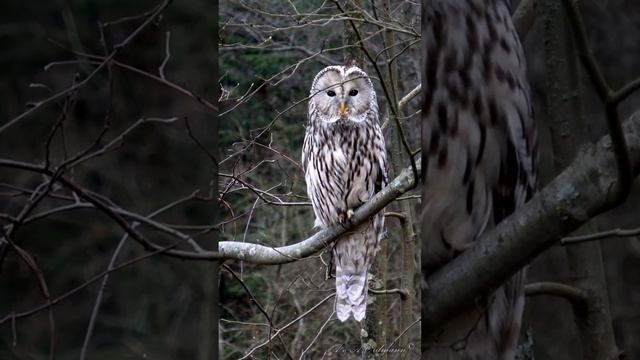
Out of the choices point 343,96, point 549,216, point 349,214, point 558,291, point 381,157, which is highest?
point 343,96

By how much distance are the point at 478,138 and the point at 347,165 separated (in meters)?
0.31

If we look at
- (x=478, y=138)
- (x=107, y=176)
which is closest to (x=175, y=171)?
(x=107, y=176)

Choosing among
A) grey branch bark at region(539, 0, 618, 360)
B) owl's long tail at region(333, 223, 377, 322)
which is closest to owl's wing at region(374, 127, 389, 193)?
owl's long tail at region(333, 223, 377, 322)

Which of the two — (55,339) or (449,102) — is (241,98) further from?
(55,339)

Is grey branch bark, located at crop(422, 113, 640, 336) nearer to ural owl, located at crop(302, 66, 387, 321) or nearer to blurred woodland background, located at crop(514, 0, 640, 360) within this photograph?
blurred woodland background, located at crop(514, 0, 640, 360)

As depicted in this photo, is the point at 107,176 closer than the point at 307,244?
No

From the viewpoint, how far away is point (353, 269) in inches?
72.7

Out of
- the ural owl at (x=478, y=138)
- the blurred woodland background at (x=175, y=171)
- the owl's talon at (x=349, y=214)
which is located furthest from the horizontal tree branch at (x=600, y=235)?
the owl's talon at (x=349, y=214)

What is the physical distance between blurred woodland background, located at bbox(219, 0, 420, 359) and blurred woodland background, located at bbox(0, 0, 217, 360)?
0.32ft

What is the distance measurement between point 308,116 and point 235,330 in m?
0.49

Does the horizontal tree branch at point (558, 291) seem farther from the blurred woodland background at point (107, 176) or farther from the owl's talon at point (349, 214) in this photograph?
the blurred woodland background at point (107, 176)

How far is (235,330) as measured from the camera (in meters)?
1.90

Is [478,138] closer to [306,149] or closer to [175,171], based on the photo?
[306,149]

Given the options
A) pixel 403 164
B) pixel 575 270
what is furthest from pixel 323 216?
pixel 575 270
